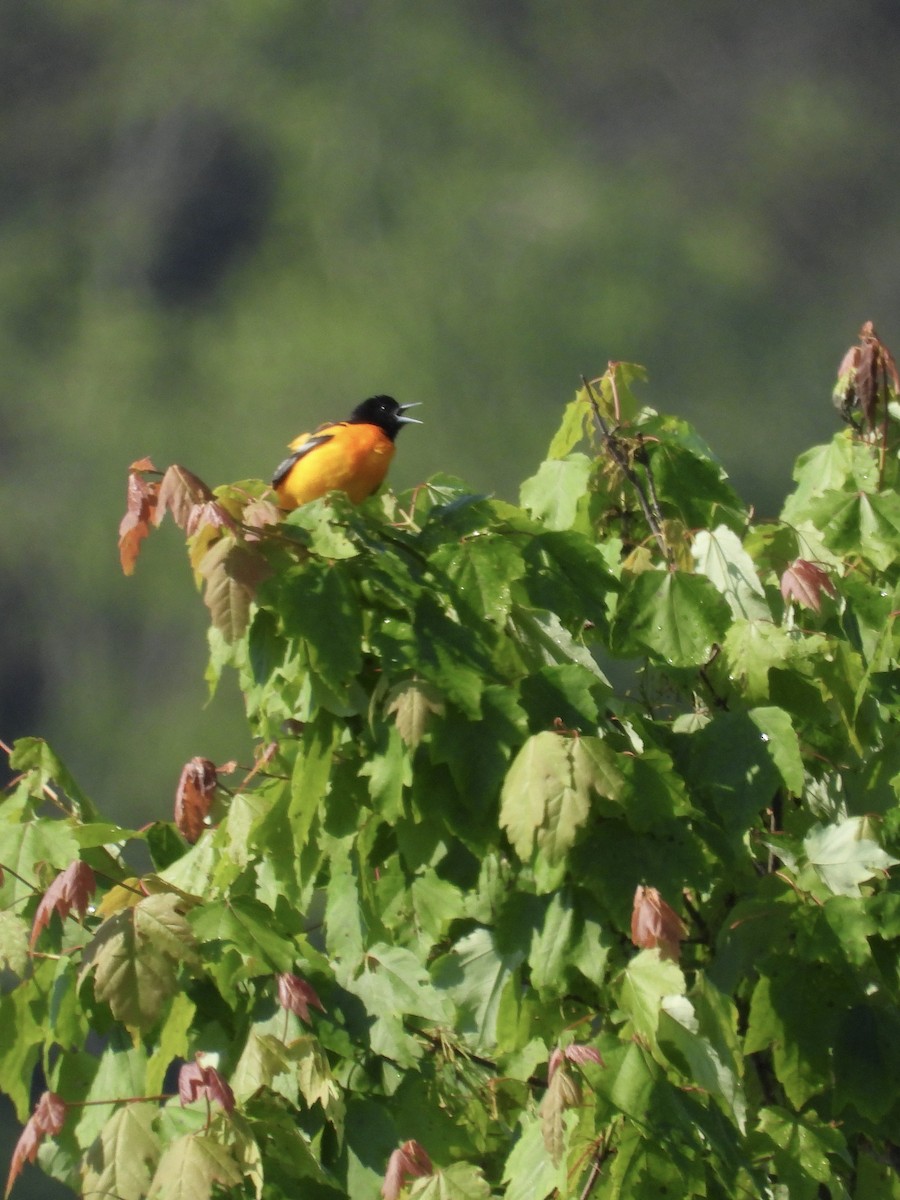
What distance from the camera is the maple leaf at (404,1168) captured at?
2279mm

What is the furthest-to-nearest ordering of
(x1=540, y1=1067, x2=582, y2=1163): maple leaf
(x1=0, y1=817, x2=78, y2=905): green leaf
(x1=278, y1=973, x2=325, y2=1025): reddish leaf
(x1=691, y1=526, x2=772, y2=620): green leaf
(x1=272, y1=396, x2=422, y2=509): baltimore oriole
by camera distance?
(x1=272, y1=396, x2=422, y2=509): baltimore oriole, (x1=691, y1=526, x2=772, y2=620): green leaf, (x1=0, y1=817, x2=78, y2=905): green leaf, (x1=278, y1=973, x2=325, y2=1025): reddish leaf, (x1=540, y1=1067, x2=582, y2=1163): maple leaf

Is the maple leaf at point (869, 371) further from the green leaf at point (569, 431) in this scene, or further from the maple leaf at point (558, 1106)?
the maple leaf at point (558, 1106)

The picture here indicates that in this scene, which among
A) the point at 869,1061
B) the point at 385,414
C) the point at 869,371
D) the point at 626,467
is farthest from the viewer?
the point at 385,414

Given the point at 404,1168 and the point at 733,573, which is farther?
the point at 733,573

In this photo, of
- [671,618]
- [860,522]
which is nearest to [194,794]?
[671,618]

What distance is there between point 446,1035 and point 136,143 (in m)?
8.13

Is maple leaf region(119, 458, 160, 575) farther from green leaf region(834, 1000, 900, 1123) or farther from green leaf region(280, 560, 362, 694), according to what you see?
green leaf region(834, 1000, 900, 1123)

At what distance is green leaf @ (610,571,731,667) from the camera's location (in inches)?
109

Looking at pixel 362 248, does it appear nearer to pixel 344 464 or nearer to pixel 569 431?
pixel 344 464

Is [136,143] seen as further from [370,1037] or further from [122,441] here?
Answer: [370,1037]

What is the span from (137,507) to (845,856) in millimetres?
1314

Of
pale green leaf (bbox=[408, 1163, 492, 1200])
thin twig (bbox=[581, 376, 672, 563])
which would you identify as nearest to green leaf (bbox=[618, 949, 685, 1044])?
pale green leaf (bbox=[408, 1163, 492, 1200])

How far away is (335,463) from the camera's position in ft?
13.8

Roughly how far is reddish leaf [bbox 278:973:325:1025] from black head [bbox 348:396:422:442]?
2818 millimetres
